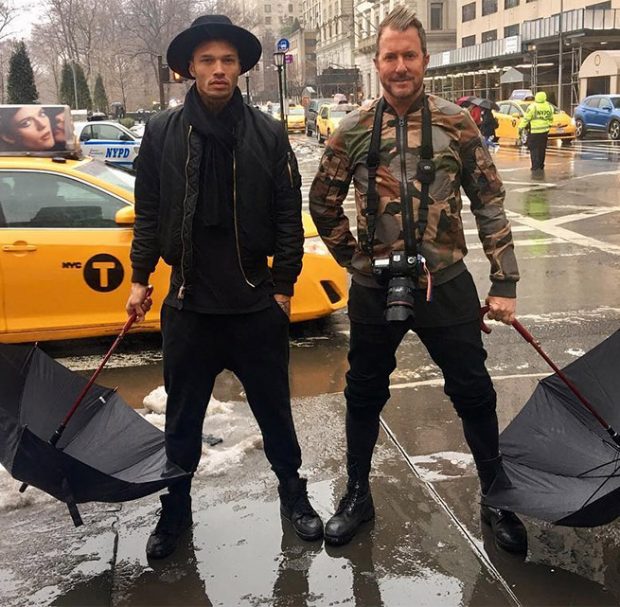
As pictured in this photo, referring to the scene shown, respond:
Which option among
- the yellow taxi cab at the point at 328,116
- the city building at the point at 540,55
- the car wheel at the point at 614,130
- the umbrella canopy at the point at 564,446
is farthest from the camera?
the city building at the point at 540,55

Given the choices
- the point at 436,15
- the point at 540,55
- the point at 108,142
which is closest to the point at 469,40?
the point at 436,15

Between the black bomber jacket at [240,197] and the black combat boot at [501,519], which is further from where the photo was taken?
the black combat boot at [501,519]

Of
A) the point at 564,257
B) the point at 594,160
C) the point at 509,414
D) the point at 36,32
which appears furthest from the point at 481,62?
the point at 509,414

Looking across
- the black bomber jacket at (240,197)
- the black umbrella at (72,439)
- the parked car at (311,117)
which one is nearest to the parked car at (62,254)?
the black umbrella at (72,439)

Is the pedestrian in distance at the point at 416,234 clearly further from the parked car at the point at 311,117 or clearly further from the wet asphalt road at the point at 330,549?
the parked car at the point at 311,117

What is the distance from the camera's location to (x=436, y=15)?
76500 mm

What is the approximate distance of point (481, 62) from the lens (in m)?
51.8

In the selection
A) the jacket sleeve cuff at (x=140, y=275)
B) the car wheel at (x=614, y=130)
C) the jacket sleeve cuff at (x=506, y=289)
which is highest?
the jacket sleeve cuff at (x=140, y=275)

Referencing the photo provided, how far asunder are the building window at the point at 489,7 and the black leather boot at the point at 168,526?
65.4m

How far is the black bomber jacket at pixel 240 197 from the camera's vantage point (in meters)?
2.82

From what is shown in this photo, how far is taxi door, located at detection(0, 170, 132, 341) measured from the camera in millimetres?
5332

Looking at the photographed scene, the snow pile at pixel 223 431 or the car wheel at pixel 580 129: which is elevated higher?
the car wheel at pixel 580 129

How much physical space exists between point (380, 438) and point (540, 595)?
153 centimetres

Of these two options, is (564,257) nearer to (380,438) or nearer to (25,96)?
(380,438)
